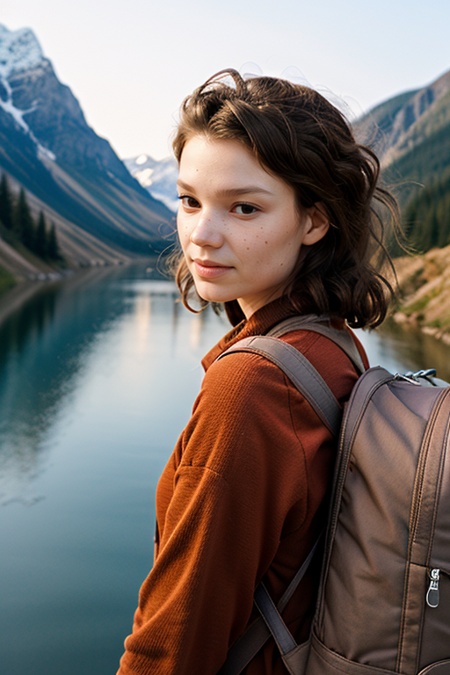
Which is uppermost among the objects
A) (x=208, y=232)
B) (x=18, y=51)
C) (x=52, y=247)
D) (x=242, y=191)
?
(x=242, y=191)

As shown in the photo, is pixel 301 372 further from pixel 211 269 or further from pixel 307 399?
pixel 211 269

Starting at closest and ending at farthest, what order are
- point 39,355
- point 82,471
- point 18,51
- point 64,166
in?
point 82,471, point 39,355, point 64,166, point 18,51

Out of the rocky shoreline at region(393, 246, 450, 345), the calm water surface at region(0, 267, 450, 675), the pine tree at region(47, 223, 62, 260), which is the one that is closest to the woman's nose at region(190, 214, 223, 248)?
the calm water surface at region(0, 267, 450, 675)

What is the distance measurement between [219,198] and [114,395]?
9.28 metres

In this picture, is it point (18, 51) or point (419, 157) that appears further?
point (18, 51)

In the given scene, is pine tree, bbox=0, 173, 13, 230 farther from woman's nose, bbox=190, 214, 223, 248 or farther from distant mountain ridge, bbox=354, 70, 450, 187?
woman's nose, bbox=190, 214, 223, 248

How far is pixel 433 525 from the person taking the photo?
1.05 m

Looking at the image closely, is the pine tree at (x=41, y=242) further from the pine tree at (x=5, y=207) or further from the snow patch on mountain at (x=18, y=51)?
→ the snow patch on mountain at (x=18, y=51)

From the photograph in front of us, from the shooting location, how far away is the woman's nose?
4.40 ft

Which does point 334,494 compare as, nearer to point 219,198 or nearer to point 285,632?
point 285,632

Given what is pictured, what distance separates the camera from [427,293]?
68.9ft

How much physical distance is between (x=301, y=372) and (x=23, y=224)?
1889 inches

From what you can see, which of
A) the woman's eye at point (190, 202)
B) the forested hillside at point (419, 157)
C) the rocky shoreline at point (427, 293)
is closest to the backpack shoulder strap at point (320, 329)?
the woman's eye at point (190, 202)

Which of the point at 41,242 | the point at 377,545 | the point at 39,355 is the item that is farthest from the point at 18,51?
the point at 377,545
